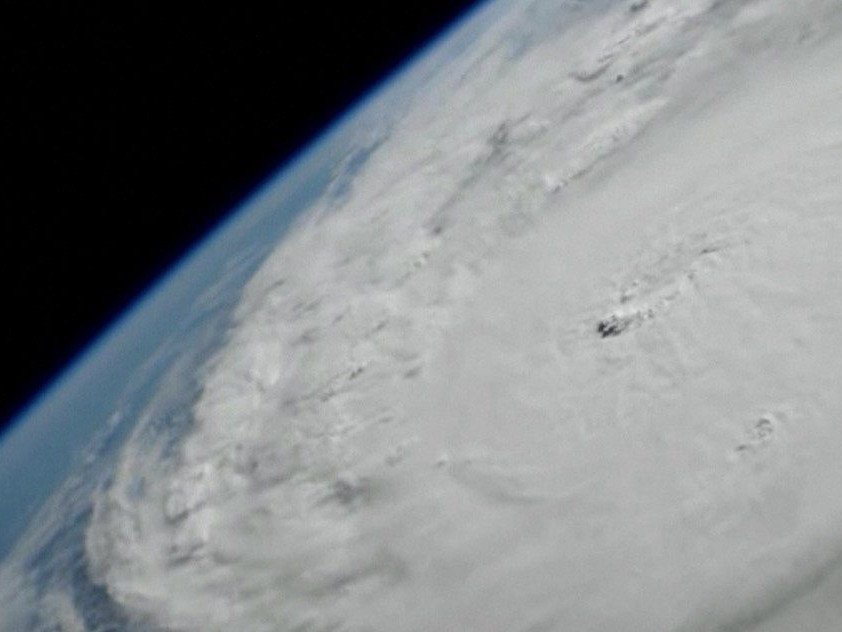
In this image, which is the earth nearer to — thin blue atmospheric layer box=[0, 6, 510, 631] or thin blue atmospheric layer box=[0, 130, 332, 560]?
thin blue atmospheric layer box=[0, 6, 510, 631]

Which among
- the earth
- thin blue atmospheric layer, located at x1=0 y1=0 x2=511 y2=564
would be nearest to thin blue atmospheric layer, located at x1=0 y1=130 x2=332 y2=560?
thin blue atmospheric layer, located at x1=0 y1=0 x2=511 y2=564

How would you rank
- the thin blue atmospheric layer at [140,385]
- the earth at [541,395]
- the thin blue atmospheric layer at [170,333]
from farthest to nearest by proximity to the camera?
the thin blue atmospheric layer at [170,333], the thin blue atmospheric layer at [140,385], the earth at [541,395]

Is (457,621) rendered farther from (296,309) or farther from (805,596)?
(296,309)

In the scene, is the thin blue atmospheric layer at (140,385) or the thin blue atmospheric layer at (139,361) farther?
the thin blue atmospheric layer at (139,361)

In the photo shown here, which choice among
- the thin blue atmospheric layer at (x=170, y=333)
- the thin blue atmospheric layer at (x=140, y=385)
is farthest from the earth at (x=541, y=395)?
the thin blue atmospheric layer at (x=170, y=333)

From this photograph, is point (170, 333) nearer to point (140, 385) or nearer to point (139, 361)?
point (139, 361)

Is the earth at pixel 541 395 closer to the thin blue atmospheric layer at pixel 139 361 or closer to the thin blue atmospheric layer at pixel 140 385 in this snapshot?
the thin blue atmospheric layer at pixel 140 385

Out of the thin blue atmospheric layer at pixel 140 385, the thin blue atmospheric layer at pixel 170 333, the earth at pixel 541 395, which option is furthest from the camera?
the thin blue atmospheric layer at pixel 170 333

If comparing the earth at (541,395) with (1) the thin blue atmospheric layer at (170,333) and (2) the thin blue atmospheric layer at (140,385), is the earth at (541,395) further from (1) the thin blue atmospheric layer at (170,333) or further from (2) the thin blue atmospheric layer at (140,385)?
(1) the thin blue atmospheric layer at (170,333)

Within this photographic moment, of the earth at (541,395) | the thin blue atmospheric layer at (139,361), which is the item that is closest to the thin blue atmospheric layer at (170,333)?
the thin blue atmospheric layer at (139,361)
